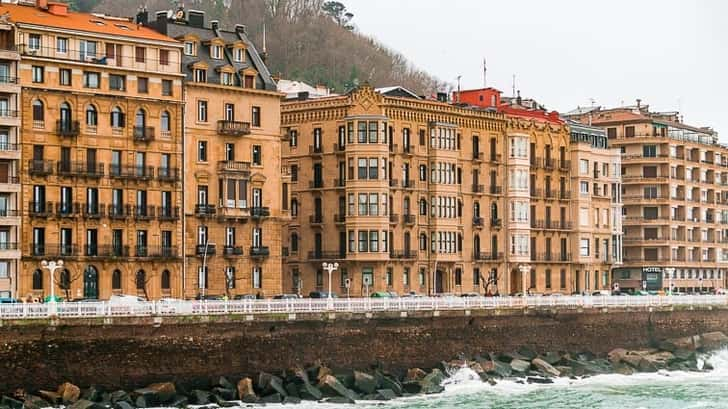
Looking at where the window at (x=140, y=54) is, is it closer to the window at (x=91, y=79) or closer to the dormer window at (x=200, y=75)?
the window at (x=91, y=79)

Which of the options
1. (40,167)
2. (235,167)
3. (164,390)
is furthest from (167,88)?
(164,390)

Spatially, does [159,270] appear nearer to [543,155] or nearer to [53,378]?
[53,378]

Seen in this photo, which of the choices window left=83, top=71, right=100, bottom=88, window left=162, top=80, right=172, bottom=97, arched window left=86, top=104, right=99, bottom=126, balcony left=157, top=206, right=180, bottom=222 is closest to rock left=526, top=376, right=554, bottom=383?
balcony left=157, top=206, right=180, bottom=222

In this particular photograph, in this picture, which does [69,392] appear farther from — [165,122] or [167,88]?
[167,88]

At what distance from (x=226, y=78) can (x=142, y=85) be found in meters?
7.88

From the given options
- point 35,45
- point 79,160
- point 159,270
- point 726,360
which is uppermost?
point 35,45

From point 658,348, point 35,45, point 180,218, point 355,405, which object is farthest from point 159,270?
point 658,348

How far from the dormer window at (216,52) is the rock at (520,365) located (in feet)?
95.7

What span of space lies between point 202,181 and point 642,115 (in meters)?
64.8

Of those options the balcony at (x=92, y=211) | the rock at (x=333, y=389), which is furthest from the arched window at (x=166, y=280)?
the rock at (x=333, y=389)

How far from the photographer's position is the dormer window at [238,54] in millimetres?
108875

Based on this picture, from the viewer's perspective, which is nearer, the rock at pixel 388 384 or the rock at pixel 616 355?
the rock at pixel 388 384

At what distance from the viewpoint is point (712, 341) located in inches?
4611

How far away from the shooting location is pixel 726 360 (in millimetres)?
113938
